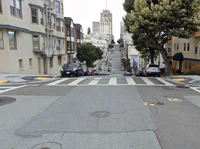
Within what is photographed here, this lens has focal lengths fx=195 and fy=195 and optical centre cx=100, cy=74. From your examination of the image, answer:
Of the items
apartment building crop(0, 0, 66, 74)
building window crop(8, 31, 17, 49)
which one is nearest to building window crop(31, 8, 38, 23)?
apartment building crop(0, 0, 66, 74)

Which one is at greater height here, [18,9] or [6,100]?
[18,9]

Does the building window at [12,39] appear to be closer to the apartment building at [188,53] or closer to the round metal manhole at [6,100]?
the round metal manhole at [6,100]

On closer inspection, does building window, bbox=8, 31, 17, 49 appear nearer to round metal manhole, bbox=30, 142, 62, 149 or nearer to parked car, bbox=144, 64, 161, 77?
parked car, bbox=144, 64, 161, 77

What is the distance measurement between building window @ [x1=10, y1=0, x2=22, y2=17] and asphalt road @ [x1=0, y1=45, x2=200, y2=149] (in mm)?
13205

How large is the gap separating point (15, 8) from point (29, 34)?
155 inches

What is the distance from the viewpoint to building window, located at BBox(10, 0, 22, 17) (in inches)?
746

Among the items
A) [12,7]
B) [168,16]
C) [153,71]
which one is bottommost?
[153,71]

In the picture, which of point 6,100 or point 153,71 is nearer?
point 6,100

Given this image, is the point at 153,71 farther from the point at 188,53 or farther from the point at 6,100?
the point at 6,100

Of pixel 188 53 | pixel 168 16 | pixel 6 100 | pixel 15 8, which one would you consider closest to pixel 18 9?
pixel 15 8

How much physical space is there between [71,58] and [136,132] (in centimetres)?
3832

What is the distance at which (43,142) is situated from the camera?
4.61m

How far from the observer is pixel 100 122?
5.91 m

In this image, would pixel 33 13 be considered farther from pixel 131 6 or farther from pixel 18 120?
pixel 18 120
